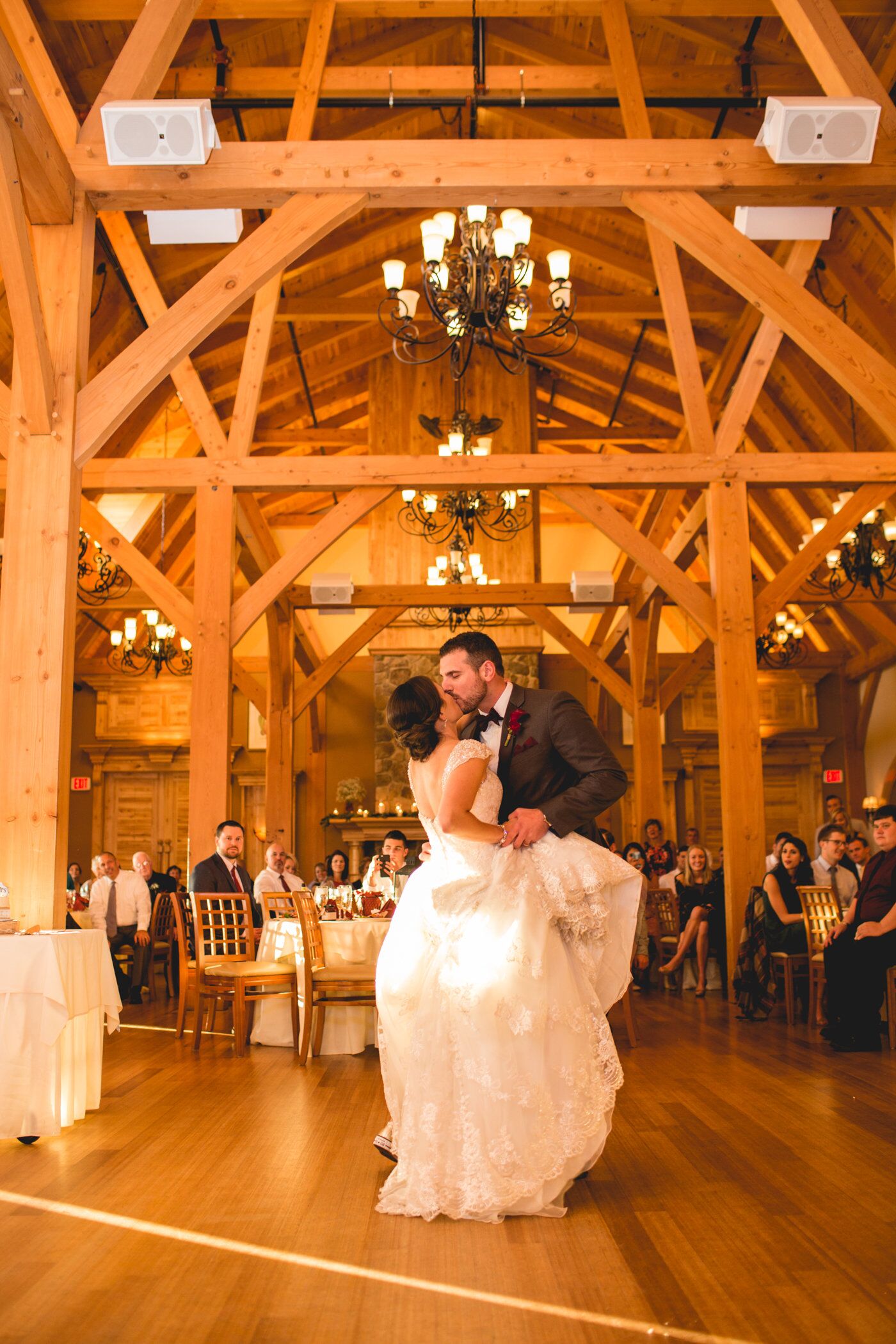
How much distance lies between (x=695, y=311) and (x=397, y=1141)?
10107 millimetres

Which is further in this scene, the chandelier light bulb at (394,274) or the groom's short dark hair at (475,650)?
the chandelier light bulb at (394,274)

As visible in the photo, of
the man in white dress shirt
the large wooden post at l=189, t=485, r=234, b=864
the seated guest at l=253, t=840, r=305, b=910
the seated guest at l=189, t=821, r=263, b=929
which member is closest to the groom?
the seated guest at l=189, t=821, r=263, b=929

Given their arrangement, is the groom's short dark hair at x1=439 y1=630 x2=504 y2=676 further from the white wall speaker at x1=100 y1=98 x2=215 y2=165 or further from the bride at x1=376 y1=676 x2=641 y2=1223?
the white wall speaker at x1=100 y1=98 x2=215 y2=165

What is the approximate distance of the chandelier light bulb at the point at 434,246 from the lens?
22.6 ft

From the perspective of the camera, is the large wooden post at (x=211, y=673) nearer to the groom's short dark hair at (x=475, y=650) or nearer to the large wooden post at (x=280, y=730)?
the large wooden post at (x=280, y=730)

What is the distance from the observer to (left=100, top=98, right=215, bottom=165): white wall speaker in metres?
4.97

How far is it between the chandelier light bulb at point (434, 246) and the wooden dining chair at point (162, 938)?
Answer: 5475 mm

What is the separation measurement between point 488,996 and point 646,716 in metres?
10.1

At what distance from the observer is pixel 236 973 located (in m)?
6.29

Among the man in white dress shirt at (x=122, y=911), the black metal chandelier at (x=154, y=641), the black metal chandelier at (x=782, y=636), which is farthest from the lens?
the black metal chandelier at (x=782, y=636)

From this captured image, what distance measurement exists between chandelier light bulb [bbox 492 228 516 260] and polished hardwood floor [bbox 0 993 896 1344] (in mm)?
4784

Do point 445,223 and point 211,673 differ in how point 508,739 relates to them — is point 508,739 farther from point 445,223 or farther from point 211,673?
point 211,673

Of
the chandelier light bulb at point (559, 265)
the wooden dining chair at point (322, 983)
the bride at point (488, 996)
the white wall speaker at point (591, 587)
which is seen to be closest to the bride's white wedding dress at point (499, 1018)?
the bride at point (488, 996)

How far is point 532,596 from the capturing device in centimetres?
1284
